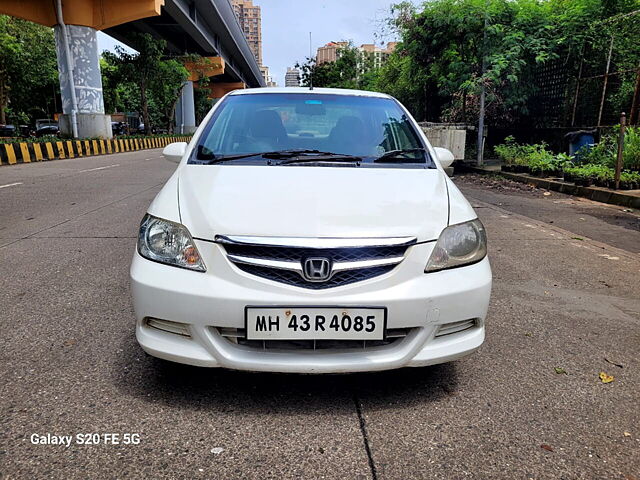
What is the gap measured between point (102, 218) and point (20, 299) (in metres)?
3.02

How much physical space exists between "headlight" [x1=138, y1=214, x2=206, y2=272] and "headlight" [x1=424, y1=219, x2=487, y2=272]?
937 millimetres

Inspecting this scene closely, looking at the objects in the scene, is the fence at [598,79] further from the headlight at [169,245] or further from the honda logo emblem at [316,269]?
the headlight at [169,245]

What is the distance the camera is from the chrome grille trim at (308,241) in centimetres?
189

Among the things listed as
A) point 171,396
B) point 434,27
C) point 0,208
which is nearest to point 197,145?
point 171,396

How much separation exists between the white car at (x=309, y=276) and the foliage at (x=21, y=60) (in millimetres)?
37476

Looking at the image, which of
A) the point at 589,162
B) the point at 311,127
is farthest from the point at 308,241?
the point at 589,162

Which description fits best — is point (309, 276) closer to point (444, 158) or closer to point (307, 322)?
point (307, 322)

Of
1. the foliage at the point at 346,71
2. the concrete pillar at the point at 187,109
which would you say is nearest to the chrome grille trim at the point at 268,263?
the concrete pillar at the point at 187,109

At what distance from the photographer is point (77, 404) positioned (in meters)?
2.05

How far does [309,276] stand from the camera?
188 centimetres

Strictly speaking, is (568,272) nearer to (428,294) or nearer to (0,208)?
(428,294)

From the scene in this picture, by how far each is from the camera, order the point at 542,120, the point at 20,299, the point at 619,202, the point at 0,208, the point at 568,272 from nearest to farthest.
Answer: the point at 20,299 < the point at 568,272 < the point at 0,208 < the point at 619,202 < the point at 542,120

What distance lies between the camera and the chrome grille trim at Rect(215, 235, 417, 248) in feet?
6.20

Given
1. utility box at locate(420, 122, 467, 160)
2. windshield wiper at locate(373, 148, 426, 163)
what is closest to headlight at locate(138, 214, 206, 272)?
windshield wiper at locate(373, 148, 426, 163)
